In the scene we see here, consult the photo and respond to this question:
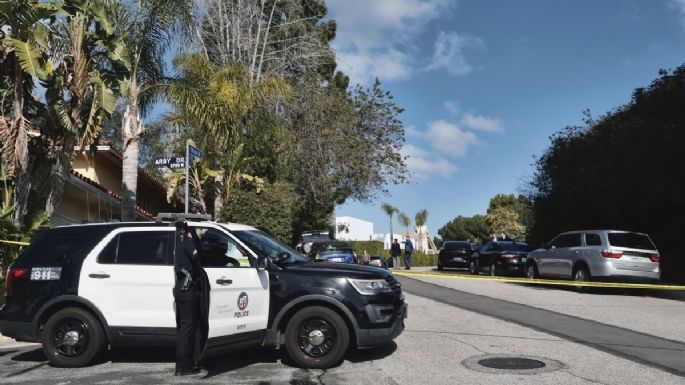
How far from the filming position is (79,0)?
13.4m

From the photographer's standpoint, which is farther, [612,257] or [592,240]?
[592,240]

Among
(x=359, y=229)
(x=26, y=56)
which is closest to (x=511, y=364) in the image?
(x=26, y=56)

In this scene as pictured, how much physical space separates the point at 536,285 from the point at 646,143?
5500mm

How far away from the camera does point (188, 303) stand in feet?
22.4

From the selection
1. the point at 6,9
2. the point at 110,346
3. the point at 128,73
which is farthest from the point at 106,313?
the point at 128,73

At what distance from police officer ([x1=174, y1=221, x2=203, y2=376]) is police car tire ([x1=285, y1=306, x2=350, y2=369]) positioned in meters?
1.07

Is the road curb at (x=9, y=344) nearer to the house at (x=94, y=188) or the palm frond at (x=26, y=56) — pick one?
the palm frond at (x=26, y=56)

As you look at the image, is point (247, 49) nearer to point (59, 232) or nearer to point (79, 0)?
point (79, 0)

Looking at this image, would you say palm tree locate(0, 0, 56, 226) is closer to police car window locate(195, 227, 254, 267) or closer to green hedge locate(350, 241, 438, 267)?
police car window locate(195, 227, 254, 267)

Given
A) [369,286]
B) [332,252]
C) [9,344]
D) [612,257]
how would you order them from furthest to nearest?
1. [332,252]
2. [612,257]
3. [9,344]
4. [369,286]

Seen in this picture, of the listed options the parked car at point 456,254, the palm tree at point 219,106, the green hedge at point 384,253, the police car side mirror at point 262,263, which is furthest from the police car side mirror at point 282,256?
the green hedge at point 384,253

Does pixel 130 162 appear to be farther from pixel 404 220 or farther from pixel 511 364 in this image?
pixel 404 220

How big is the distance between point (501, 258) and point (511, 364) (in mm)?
16386

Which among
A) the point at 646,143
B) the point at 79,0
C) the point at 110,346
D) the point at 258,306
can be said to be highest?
the point at 79,0
